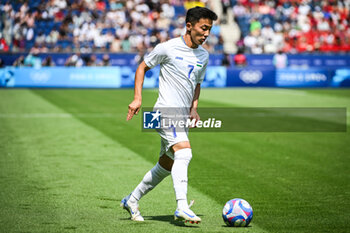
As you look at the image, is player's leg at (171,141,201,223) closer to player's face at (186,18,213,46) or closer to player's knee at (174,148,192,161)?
player's knee at (174,148,192,161)

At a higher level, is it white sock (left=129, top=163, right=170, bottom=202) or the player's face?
the player's face

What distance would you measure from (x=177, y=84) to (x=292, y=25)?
34.3 meters

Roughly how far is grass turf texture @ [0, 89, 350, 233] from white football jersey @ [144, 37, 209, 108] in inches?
51.9

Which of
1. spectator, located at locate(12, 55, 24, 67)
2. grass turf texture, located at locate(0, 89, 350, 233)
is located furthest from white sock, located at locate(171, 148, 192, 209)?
spectator, located at locate(12, 55, 24, 67)

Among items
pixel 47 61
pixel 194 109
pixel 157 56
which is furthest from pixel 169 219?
pixel 47 61

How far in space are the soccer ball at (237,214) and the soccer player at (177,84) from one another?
0.54 meters

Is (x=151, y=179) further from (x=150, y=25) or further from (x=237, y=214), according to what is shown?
(x=150, y=25)

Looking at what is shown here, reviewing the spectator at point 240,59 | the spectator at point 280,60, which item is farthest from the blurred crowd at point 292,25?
the spectator at point 240,59

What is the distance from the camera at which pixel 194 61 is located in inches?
234

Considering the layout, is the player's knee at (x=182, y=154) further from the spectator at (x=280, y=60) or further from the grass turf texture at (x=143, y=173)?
the spectator at (x=280, y=60)

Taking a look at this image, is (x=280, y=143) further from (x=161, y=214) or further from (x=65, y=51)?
(x=65, y=51)

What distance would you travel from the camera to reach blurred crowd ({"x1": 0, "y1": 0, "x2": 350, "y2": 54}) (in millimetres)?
32500

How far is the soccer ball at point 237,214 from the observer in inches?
229

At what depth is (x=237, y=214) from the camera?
19.0 ft
